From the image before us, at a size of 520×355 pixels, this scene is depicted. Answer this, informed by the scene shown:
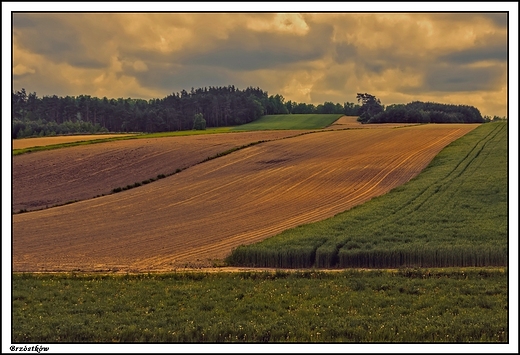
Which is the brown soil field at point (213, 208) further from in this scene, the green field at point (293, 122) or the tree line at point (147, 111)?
the tree line at point (147, 111)

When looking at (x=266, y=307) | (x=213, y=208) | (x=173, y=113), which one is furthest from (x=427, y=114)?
(x=266, y=307)

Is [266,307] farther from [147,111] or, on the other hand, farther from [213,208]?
[147,111]

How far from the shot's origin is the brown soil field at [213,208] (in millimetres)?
27734

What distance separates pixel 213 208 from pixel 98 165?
81.5 ft

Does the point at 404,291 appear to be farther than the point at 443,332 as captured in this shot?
Yes

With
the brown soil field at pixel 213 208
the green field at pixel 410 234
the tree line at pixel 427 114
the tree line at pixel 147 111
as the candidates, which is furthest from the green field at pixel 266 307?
the tree line at pixel 147 111

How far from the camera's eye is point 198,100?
12562 cm

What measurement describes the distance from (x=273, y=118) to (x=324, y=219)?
97458 mm

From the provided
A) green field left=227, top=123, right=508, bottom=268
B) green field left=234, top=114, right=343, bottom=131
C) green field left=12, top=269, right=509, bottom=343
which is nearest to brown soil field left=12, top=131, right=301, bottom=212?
green field left=227, top=123, right=508, bottom=268

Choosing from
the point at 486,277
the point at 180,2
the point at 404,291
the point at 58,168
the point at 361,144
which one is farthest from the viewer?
the point at 361,144

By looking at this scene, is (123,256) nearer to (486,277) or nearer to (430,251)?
(430,251)

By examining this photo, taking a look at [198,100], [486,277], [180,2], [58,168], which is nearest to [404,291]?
[486,277]

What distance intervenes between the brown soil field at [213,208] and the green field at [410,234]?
8.44 ft

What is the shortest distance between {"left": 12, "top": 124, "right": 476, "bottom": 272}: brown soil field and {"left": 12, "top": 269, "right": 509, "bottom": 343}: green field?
510cm
